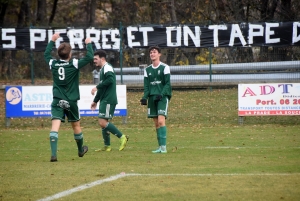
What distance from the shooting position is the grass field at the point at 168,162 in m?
8.71

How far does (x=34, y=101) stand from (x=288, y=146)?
8.37 metres

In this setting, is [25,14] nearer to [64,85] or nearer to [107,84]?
[107,84]

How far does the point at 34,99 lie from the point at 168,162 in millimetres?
9015

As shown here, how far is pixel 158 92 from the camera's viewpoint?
533 inches

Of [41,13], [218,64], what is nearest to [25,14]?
[41,13]

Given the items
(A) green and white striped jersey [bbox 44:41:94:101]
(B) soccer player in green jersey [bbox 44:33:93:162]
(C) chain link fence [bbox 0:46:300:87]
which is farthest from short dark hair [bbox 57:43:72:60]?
(C) chain link fence [bbox 0:46:300:87]

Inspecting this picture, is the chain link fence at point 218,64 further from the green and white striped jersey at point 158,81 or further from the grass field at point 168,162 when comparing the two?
the green and white striped jersey at point 158,81

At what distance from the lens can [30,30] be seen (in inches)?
931

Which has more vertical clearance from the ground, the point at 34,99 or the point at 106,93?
the point at 106,93

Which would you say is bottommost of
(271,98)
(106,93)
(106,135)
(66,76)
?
(106,135)

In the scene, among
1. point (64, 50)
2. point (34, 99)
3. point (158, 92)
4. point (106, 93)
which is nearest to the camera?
point (64, 50)

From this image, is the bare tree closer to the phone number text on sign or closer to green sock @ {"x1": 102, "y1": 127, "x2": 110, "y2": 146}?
the phone number text on sign

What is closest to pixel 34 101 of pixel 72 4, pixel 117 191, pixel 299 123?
pixel 299 123

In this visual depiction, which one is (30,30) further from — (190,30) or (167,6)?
(167,6)
